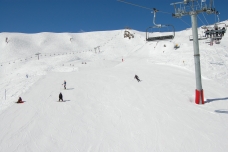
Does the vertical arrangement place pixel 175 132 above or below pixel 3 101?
below

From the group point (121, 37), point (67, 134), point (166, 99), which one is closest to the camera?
point (67, 134)

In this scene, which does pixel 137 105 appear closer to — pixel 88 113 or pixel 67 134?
pixel 88 113

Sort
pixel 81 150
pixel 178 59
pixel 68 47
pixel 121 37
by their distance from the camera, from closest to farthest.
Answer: pixel 81 150, pixel 178 59, pixel 68 47, pixel 121 37

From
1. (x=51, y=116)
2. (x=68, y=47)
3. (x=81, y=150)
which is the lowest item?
(x=81, y=150)

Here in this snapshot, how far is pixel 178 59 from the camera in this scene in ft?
95.1

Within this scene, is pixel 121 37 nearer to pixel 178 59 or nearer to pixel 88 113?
pixel 178 59

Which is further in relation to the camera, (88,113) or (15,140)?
(88,113)

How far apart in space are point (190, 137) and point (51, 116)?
24.3 feet

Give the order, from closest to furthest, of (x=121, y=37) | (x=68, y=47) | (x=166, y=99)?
1. (x=166, y=99)
2. (x=68, y=47)
3. (x=121, y=37)

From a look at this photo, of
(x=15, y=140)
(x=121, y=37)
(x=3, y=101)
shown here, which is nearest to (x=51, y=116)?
(x=15, y=140)

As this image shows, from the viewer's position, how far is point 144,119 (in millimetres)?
11219

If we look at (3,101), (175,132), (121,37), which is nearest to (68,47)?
(121,37)

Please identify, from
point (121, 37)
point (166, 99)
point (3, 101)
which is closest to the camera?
point (166, 99)

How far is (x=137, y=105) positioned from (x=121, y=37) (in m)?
54.5
